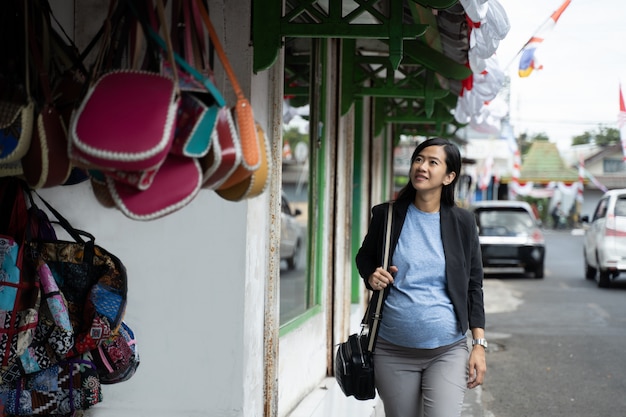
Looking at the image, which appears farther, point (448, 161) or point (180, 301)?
point (180, 301)

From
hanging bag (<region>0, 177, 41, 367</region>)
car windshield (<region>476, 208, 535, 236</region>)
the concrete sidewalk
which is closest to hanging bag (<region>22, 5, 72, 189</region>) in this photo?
hanging bag (<region>0, 177, 41, 367</region>)

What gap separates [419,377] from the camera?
156 inches

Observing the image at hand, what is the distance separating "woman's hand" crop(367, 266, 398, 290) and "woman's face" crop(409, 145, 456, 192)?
421mm

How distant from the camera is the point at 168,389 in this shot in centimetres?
441

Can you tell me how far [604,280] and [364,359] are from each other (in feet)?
50.1

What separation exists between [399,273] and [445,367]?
466mm

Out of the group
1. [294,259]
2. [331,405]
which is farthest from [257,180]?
[294,259]

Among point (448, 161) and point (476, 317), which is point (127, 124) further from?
point (476, 317)

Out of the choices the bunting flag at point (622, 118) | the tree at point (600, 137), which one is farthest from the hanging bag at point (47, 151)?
the tree at point (600, 137)

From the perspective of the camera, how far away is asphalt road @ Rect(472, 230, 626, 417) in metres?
7.95

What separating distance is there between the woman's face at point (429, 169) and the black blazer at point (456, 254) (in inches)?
5.5

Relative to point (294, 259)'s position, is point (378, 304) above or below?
above

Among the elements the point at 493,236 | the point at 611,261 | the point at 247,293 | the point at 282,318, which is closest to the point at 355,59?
the point at 282,318

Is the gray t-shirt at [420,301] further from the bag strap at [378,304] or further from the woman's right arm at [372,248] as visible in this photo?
the woman's right arm at [372,248]
